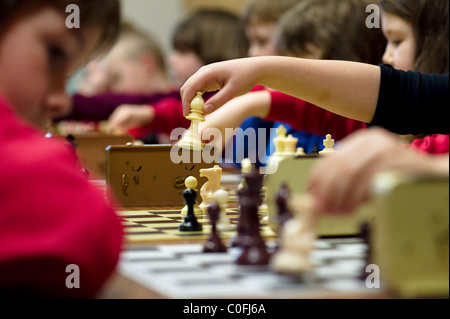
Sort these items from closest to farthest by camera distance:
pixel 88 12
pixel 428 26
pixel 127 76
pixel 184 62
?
1. pixel 88 12
2. pixel 428 26
3. pixel 184 62
4. pixel 127 76

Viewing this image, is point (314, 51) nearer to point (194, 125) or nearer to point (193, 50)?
point (194, 125)

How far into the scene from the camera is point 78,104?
14.8 ft

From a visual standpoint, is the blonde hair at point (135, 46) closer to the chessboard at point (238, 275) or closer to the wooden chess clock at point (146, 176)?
the wooden chess clock at point (146, 176)

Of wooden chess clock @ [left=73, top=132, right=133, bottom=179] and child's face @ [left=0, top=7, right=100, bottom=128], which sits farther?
wooden chess clock @ [left=73, top=132, right=133, bottom=179]

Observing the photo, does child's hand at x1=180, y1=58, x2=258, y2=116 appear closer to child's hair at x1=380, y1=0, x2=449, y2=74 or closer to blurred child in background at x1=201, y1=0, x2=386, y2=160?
blurred child in background at x1=201, y1=0, x2=386, y2=160

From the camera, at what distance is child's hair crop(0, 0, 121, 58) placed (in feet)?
3.23

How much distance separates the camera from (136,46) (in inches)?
227

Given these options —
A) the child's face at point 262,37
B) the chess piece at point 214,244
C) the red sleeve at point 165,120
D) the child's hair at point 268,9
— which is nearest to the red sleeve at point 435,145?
the chess piece at point 214,244

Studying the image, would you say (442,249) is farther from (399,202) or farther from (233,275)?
(233,275)

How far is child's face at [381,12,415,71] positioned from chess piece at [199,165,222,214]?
0.63 m

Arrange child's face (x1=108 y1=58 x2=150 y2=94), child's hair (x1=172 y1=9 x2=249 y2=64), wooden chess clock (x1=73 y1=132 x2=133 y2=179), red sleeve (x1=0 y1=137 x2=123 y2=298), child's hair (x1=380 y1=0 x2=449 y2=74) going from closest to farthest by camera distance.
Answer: red sleeve (x1=0 y1=137 x2=123 y2=298)
child's hair (x1=380 y1=0 x2=449 y2=74)
wooden chess clock (x1=73 y1=132 x2=133 y2=179)
child's hair (x1=172 y1=9 x2=249 y2=64)
child's face (x1=108 y1=58 x2=150 y2=94)

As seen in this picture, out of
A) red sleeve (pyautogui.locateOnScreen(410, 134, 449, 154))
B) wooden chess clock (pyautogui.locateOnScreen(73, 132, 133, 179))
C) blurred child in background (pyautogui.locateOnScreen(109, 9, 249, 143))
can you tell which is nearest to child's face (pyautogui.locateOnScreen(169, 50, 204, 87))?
blurred child in background (pyautogui.locateOnScreen(109, 9, 249, 143))

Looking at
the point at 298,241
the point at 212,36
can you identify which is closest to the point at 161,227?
the point at 298,241

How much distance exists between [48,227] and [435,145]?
129 centimetres
